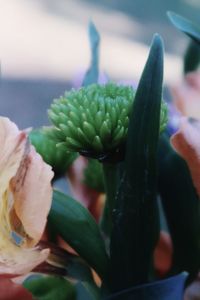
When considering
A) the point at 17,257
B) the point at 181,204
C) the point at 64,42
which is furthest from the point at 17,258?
the point at 64,42

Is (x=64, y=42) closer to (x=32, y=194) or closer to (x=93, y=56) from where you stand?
(x=93, y=56)

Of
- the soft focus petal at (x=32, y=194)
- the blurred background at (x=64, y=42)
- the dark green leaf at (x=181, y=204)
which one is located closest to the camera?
the soft focus petal at (x=32, y=194)

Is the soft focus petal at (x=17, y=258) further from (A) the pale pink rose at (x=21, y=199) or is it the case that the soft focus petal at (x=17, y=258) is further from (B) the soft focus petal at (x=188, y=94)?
(B) the soft focus petal at (x=188, y=94)

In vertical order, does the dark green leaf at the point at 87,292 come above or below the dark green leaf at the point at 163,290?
below

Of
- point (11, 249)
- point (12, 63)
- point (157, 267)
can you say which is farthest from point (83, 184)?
point (12, 63)

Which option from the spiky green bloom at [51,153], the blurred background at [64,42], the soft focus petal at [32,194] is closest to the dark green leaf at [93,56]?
the spiky green bloom at [51,153]

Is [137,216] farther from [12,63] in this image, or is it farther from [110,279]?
[12,63]
